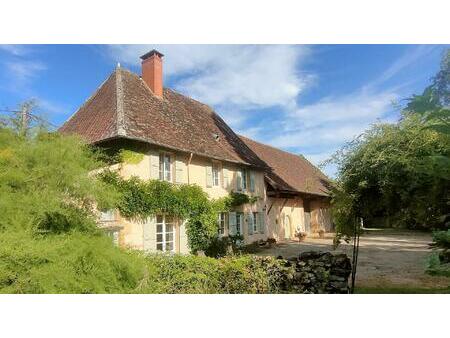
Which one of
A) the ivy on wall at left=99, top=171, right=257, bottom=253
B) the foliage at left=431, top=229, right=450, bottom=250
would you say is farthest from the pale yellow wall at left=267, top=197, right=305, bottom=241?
the foliage at left=431, top=229, right=450, bottom=250

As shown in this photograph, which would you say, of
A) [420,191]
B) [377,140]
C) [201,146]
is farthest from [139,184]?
[420,191]

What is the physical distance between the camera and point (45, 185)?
5.96m

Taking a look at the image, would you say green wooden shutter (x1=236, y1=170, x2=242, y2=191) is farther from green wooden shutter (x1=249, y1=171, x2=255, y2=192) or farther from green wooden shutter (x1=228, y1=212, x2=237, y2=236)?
green wooden shutter (x1=228, y1=212, x2=237, y2=236)

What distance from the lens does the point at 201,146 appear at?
14.9 metres

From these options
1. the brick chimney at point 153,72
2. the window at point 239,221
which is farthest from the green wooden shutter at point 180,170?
the window at point 239,221

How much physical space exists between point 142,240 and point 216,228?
3.58 metres

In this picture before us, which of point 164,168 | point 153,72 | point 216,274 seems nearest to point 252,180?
point 164,168

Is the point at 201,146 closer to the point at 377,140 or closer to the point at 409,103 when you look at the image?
the point at 377,140

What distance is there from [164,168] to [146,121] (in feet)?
5.71

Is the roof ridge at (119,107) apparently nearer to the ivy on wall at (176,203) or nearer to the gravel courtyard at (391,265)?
the ivy on wall at (176,203)

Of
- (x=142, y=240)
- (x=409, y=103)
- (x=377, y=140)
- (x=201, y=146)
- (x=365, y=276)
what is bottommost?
(x=365, y=276)

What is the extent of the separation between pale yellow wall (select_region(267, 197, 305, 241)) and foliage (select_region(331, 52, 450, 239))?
11869mm

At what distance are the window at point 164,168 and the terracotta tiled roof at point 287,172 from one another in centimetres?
758

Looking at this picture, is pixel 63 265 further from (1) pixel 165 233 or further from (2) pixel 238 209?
(2) pixel 238 209
